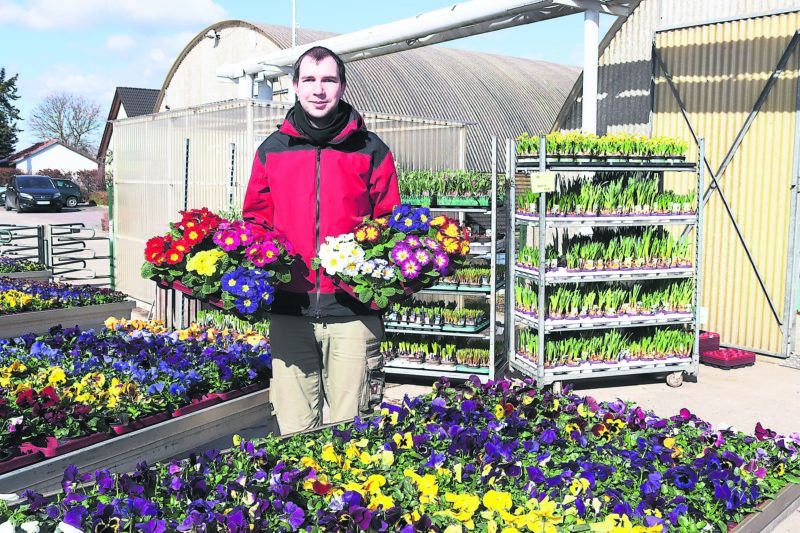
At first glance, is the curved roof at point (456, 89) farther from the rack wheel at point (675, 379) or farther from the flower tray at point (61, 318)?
the rack wheel at point (675, 379)

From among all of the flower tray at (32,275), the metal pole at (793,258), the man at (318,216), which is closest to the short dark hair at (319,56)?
the man at (318,216)

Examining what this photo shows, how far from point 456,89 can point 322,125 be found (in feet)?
49.9

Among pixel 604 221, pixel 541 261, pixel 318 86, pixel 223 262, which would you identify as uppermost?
pixel 318 86

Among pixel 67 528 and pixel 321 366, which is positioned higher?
pixel 321 366

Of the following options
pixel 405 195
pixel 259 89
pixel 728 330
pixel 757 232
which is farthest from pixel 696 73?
pixel 259 89

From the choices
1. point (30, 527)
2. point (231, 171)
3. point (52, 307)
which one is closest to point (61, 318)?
point (52, 307)

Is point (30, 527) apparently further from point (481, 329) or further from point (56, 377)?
point (481, 329)

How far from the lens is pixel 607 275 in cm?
636

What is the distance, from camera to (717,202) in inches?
319

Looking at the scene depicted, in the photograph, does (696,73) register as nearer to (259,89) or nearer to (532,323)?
(532,323)

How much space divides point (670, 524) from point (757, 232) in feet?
19.9

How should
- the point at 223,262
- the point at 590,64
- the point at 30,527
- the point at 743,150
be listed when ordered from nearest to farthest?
the point at 30,527 → the point at 223,262 → the point at 590,64 → the point at 743,150

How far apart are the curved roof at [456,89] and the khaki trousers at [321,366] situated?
37.8 feet

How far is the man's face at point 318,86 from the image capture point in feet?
10.4
